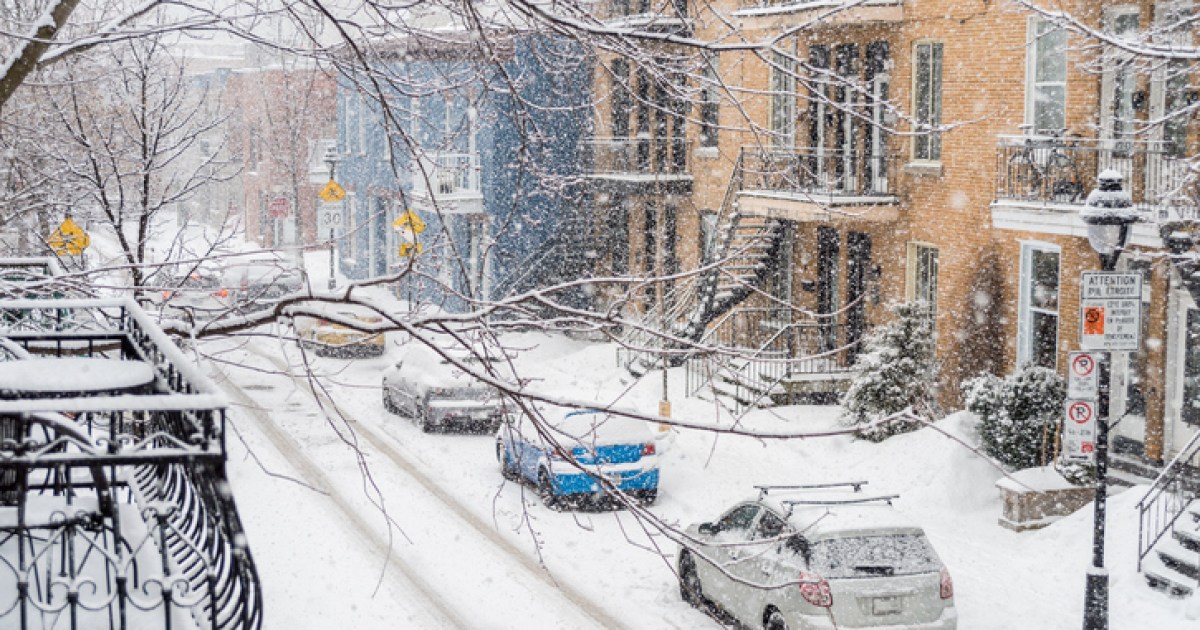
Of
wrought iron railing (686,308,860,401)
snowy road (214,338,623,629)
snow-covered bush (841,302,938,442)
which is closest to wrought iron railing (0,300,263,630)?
snowy road (214,338,623,629)

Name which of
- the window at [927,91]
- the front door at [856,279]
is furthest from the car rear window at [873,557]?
the front door at [856,279]

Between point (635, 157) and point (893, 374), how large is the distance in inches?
462

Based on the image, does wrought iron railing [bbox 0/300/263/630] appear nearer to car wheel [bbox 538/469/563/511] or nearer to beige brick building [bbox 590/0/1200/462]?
beige brick building [bbox 590/0/1200/462]

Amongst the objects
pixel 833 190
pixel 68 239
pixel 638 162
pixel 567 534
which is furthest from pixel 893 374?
pixel 68 239

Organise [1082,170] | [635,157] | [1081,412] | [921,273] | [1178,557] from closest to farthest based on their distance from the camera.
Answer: [1081,412] < [1178,557] < [1082,170] < [921,273] < [635,157]

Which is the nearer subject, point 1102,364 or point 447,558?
point 1102,364

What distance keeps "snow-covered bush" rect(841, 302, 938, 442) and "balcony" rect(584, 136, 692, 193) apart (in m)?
8.89

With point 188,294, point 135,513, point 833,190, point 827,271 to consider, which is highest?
point 833,190

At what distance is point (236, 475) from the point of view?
20.7 metres

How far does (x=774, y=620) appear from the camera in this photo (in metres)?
12.4

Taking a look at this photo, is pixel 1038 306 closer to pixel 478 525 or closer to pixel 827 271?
pixel 827 271

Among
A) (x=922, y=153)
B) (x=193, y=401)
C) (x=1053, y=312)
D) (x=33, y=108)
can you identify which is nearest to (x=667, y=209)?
(x=922, y=153)

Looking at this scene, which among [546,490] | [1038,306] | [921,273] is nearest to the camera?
[546,490]

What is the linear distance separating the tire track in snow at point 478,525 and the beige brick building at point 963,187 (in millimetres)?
3281
